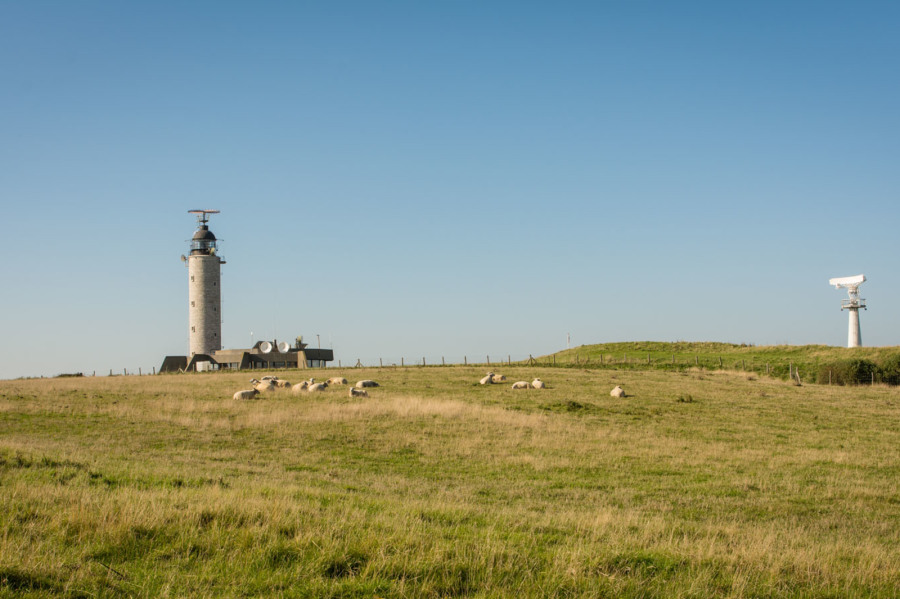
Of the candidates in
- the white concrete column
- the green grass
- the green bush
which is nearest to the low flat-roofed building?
the green grass

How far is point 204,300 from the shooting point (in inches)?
3959

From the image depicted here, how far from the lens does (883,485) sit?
65.0 feet

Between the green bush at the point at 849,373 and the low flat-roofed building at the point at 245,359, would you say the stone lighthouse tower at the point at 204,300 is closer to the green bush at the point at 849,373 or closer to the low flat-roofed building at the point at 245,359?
the low flat-roofed building at the point at 245,359

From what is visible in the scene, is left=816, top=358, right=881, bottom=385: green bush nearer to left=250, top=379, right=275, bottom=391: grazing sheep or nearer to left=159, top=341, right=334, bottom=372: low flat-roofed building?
left=250, top=379, right=275, bottom=391: grazing sheep

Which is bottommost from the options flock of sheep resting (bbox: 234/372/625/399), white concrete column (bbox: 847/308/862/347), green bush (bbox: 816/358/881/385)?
green bush (bbox: 816/358/881/385)

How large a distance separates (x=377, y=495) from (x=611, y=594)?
26.1 ft

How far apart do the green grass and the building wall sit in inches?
2413

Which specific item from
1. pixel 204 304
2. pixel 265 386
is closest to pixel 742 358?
pixel 265 386

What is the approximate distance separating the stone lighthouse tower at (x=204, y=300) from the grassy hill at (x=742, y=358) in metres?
48.9

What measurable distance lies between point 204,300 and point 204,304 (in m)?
0.63

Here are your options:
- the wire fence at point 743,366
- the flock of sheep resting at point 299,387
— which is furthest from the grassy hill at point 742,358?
the flock of sheep resting at point 299,387

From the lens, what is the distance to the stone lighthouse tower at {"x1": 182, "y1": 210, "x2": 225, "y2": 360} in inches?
3905

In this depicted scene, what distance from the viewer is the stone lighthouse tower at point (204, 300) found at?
99188 millimetres

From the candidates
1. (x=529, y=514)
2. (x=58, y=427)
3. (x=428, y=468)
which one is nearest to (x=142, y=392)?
(x=58, y=427)
